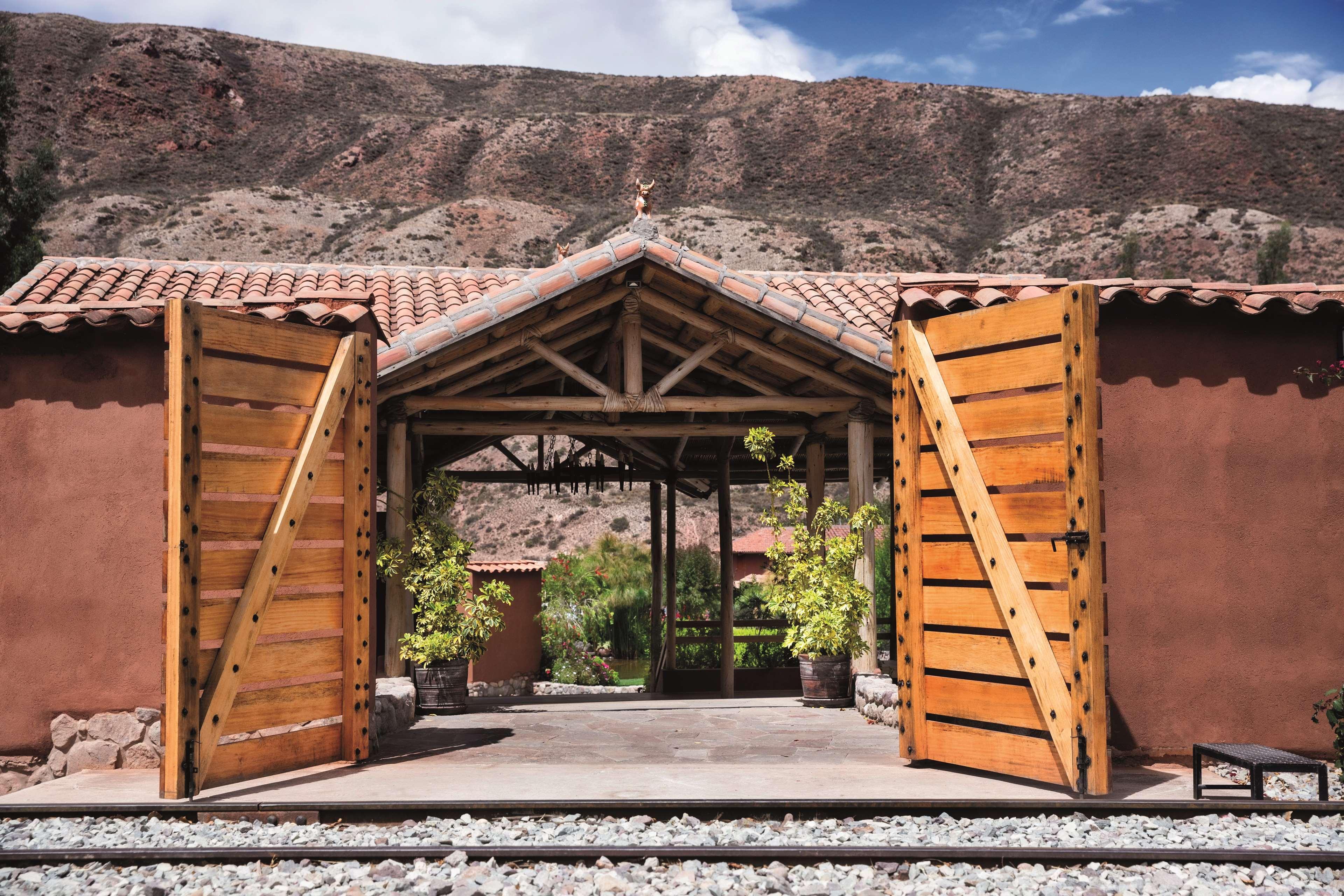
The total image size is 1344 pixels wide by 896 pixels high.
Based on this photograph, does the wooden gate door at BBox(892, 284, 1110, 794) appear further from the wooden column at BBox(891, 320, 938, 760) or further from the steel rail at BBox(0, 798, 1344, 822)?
the steel rail at BBox(0, 798, 1344, 822)

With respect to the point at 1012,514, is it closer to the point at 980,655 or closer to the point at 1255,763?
the point at 980,655

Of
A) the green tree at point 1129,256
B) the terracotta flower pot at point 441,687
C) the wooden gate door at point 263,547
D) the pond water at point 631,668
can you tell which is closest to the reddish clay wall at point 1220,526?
the wooden gate door at point 263,547

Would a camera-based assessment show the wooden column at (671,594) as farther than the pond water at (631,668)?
No

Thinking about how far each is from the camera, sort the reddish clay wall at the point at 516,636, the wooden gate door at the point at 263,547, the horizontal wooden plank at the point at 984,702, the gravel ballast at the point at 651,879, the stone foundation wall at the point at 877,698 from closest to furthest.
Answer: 1. the gravel ballast at the point at 651,879
2. the wooden gate door at the point at 263,547
3. the horizontal wooden plank at the point at 984,702
4. the stone foundation wall at the point at 877,698
5. the reddish clay wall at the point at 516,636

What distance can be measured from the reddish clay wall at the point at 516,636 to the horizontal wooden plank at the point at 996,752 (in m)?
13.0

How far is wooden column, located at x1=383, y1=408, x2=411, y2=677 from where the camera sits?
956 centimetres

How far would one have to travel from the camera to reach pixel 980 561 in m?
6.24

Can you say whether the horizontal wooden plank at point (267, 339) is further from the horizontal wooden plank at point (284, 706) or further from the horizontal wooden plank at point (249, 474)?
the horizontal wooden plank at point (284, 706)

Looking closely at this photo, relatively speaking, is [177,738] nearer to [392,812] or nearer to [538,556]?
[392,812]

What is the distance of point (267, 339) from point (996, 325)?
444 cm

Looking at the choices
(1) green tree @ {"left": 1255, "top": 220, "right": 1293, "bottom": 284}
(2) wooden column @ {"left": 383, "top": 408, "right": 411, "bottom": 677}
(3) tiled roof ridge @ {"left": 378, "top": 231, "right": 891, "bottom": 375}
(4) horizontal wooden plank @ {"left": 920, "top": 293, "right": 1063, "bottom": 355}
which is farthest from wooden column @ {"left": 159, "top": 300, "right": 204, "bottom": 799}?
(1) green tree @ {"left": 1255, "top": 220, "right": 1293, "bottom": 284}

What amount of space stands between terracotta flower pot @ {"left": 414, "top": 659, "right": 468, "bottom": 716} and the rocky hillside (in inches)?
1104

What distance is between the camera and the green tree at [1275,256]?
3759 cm

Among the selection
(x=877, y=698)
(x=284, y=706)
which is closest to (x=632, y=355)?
(x=877, y=698)
